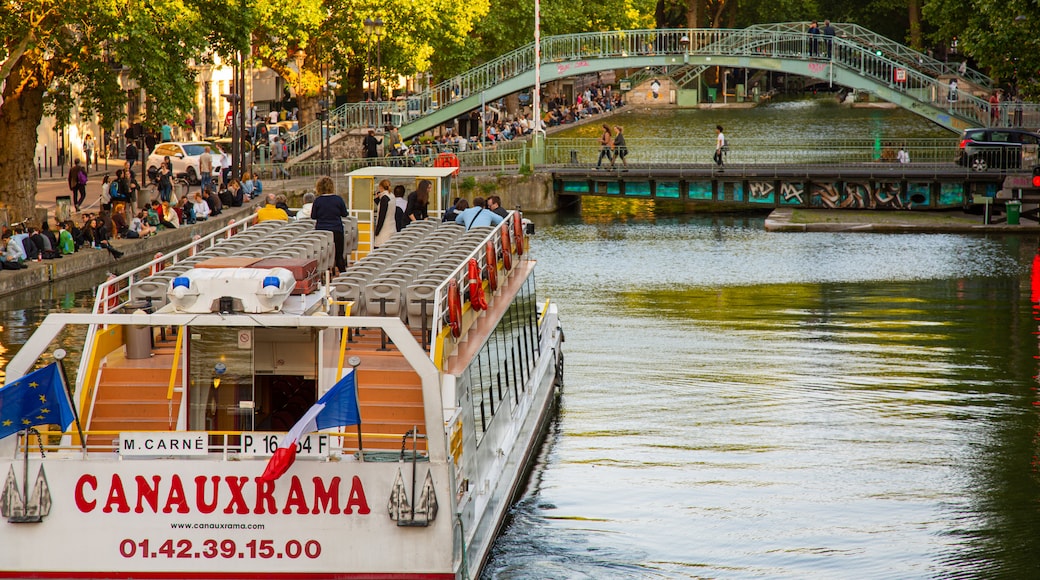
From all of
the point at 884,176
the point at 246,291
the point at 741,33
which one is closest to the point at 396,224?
the point at 246,291

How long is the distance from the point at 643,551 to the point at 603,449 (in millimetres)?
4460

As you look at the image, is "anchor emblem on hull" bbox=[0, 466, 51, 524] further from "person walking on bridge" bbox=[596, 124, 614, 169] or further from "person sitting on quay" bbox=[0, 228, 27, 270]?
"person walking on bridge" bbox=[596, 124, 614, 169]

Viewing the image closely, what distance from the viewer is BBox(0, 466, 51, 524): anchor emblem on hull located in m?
12.4

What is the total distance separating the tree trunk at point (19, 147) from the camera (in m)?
39.7

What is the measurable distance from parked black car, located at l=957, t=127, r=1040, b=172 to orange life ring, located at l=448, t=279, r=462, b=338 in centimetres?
4070

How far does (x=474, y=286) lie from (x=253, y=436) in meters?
4.05

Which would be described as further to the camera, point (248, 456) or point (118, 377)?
point (118, 377)

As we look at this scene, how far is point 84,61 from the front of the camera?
127 ft

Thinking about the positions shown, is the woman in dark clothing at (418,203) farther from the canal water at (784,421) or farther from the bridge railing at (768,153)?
the bridge railing at (768,153)

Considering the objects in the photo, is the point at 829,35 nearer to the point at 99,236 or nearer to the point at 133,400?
the point at 99,236

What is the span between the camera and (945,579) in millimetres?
16094

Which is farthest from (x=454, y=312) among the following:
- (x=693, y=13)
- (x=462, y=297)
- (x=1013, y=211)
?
(x=693, y=13)

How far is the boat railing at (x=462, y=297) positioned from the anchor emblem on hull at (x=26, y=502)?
357cm

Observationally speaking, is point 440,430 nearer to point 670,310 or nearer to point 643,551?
point 643,551
